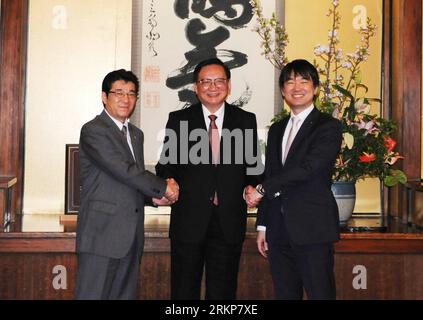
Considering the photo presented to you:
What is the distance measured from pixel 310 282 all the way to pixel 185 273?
21.8 inches

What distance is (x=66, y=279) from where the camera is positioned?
10.2ft

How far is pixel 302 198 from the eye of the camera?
2.38 metres

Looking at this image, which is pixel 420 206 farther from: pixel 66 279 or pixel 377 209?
pixel 66 279

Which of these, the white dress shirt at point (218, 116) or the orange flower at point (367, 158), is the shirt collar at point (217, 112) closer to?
the white dress shirt at point (218, 116)

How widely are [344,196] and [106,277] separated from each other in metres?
1.49

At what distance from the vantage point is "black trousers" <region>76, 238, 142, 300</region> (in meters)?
2.37

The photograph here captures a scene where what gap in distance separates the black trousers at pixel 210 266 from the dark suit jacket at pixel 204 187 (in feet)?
0.12

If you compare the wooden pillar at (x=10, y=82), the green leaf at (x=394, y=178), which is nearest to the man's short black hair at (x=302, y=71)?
the green leaf at (x=394, y=178)

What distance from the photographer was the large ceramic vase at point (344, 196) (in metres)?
3.23

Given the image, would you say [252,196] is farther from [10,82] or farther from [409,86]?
[10,82]

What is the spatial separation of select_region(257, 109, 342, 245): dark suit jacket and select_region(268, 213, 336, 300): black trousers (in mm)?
40

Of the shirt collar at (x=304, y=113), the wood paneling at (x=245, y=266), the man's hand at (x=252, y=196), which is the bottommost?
the wood paneling at (x=245, y=266)

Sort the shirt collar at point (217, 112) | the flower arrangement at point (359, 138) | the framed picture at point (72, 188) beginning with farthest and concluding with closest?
1. the framed picture at point (72, 188)
2. the flower arrangement at point (359, 138)
3. the shirt collar at point (217, 112)
